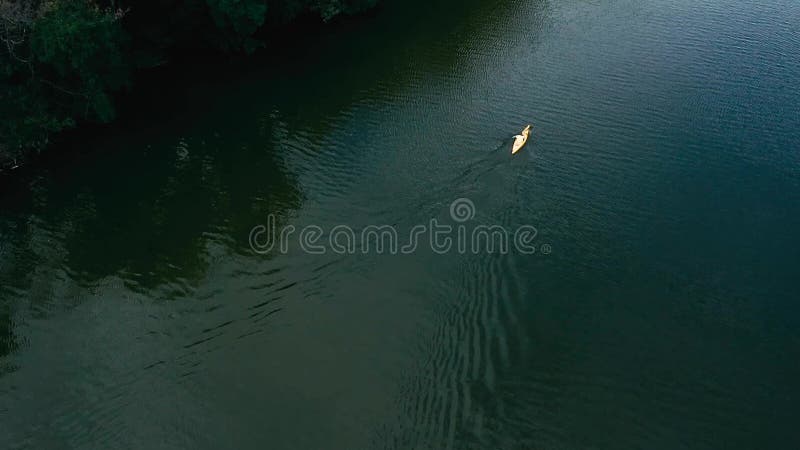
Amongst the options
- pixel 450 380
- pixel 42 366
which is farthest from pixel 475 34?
pixel 42 366

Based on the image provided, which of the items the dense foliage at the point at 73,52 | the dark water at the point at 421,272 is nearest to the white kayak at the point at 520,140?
the dark water at the point at 421,272

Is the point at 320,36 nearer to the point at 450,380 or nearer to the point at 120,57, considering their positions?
the point at 120,57

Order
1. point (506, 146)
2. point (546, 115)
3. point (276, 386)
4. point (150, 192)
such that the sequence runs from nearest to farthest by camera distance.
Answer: point (276, 386) < point (150, 192) < point (506, 146) < point (546, 115)

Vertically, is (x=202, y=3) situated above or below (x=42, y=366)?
above

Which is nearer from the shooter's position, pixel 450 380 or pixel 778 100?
pixel 450 380

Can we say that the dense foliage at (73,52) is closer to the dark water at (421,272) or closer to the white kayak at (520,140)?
the dark water at (421,272)

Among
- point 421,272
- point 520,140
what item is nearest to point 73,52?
point 421,272

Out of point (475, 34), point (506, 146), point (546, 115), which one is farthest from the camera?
point (475, 34)
